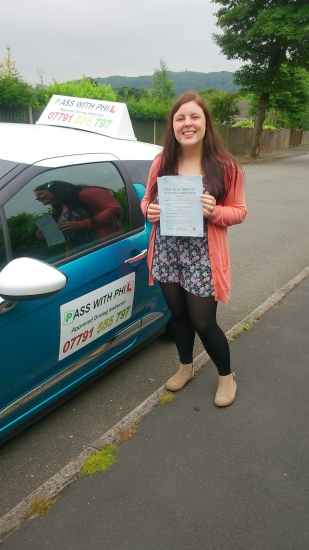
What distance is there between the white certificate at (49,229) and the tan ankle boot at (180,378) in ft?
4.09

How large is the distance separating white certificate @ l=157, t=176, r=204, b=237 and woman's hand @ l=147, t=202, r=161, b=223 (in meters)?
0.03

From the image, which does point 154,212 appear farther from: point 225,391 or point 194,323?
point 225,391

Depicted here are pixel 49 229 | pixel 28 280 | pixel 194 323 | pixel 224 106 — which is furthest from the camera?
pixel 224 106

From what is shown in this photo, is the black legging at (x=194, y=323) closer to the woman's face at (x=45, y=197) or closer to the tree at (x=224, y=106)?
the woman's face at (x=45, y=197)

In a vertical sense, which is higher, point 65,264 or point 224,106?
point 224,106

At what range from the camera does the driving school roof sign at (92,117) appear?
11.8ft

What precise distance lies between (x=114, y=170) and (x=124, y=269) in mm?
646

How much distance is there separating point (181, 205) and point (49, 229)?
2.28 ft

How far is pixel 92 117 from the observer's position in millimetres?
3654

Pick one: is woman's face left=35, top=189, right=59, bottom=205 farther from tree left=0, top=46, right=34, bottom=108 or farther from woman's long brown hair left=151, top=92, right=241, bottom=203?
tree left=0, top=46, right=34, bottom=108

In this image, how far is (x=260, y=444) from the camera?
2721 millimetres

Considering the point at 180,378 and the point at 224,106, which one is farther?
the point at 224,106

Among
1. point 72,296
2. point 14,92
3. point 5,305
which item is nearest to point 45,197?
point 72,296

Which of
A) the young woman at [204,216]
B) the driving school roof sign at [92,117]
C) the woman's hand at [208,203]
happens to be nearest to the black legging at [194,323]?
the young woman at [204,216]
